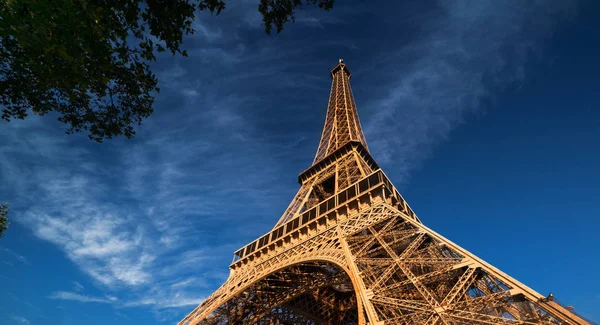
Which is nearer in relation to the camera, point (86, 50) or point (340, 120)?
point (86, 50)

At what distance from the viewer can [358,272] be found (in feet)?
43.5

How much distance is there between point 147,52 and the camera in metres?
6.71

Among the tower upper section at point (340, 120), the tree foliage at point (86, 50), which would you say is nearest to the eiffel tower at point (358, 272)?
the tower upper section at point (340, 120)

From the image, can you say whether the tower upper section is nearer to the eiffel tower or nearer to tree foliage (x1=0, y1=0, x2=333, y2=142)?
the eiffel tower

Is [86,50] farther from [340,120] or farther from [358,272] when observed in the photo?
[340,120]

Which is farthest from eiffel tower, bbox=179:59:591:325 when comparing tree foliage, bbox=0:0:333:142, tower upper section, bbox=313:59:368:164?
tree foliage, bbox=0:0:333:142

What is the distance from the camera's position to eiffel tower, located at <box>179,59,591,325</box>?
10405 mm

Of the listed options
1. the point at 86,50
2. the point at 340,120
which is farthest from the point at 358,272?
the point at 340,120

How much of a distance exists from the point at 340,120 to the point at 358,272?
2857 cm

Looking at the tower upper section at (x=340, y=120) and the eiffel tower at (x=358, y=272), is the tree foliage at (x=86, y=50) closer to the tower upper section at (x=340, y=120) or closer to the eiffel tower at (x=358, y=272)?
the eiffel tower at (x=358, y=272)

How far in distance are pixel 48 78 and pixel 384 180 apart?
674 inches

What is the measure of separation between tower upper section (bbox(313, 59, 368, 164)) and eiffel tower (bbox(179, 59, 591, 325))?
0.73 metres

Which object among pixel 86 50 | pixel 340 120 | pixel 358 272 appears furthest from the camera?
pixel 340 120

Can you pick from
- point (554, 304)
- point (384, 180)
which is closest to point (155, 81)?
point (554, 304)
